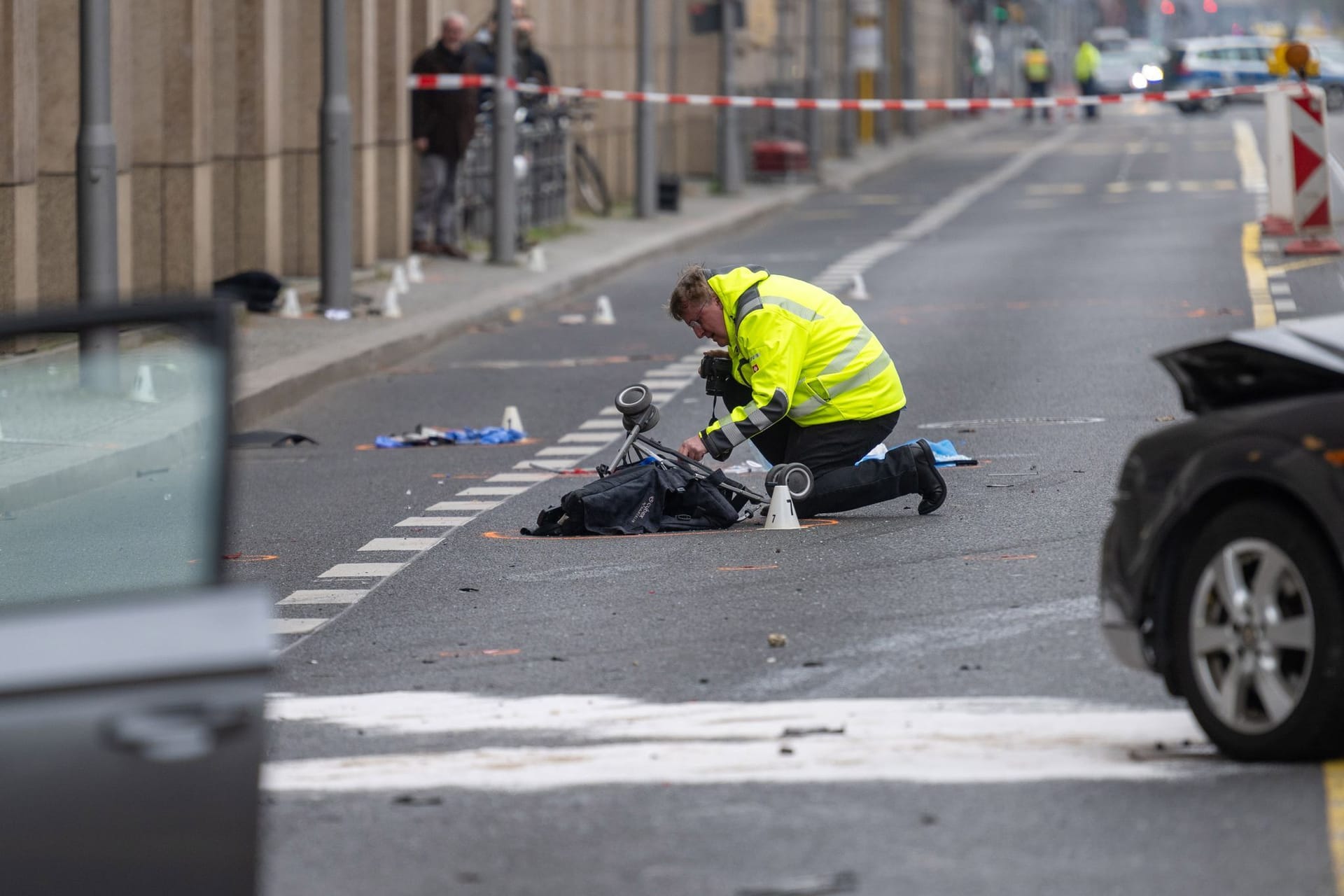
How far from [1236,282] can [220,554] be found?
17.7 metres

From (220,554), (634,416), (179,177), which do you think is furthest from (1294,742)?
(179,177)

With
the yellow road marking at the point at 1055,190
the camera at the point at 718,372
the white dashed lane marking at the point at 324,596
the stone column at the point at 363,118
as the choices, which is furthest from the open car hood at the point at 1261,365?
the yellow road marking at the point at 1055,190

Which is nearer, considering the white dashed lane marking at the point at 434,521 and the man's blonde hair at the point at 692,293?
the man's blonde hair at the point at 692,293

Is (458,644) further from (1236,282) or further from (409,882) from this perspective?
(1236,282)

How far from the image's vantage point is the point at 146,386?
4.32 metres

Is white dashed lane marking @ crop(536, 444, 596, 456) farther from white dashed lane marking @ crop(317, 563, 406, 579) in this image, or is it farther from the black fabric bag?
white dashed lane marking @ crop(317, 563, 406, 579)

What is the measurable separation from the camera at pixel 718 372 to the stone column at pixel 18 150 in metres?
6.02

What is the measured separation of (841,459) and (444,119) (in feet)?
47.3

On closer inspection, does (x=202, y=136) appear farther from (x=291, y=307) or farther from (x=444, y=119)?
(x=444, y=119)

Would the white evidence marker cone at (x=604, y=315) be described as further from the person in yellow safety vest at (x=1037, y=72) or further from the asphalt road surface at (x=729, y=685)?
the person in yellow safety vest at (x=1037, y=72)

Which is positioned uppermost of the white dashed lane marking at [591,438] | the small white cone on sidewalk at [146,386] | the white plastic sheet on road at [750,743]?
the small white cone on sidewalk at [146,386]

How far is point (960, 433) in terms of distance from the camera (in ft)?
42.0

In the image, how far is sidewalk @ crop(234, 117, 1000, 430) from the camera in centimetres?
1590

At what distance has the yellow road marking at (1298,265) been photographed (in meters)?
21.1
